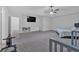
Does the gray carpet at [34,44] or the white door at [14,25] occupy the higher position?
the white door at [14,25]

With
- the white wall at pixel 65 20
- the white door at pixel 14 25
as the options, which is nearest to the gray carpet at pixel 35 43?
the white wall at pixel 65 20

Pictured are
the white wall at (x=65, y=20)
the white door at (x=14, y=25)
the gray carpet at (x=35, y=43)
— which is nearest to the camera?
the gray carpet at (x=35, y=43)

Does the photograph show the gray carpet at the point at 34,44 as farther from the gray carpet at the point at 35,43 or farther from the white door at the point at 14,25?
the white door at the point at 14,25

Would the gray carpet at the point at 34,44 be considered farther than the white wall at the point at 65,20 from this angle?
No

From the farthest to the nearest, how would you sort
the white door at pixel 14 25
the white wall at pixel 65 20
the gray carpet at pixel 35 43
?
1. the white door at pixel 14 25
2. the white wall at pixel 65 20
3. the gray carpet at pixel 35 43

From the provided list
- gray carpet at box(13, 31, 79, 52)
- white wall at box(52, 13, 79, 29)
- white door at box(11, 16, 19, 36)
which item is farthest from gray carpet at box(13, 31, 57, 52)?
white door at box(11, 16, 19, 36)

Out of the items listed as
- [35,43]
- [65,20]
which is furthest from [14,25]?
[65,20]

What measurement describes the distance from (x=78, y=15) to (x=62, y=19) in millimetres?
546

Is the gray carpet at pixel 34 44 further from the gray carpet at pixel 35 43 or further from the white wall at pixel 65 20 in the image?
the white wall at pixel 65 20

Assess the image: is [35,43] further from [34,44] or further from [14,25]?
[14,25]

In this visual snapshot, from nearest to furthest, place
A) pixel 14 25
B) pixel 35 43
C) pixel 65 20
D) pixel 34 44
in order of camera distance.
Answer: pixel 65 20 → pixel 34 44 → pixel 35 43 → pixel 14 25

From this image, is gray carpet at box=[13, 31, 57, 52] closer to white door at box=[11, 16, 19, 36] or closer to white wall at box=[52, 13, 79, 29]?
white wall at box=[52, 13, 79, 29]
